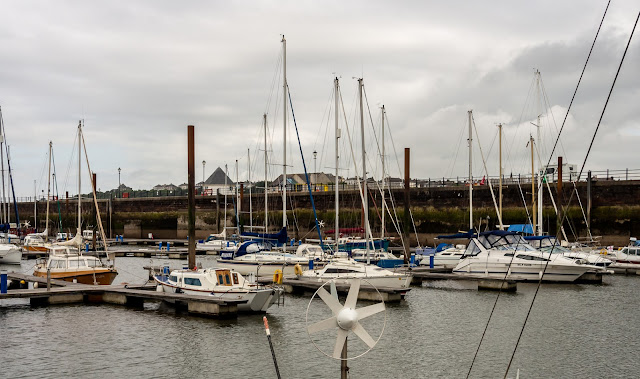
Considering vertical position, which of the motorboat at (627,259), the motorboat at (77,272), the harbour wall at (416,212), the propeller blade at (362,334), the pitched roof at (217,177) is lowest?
the motorboat at (627,259)

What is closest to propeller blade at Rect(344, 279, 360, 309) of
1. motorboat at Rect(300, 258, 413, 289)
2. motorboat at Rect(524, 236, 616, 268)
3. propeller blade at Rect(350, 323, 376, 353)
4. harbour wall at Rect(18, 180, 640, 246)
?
propeller blade at Rect(350, 323, 376, 353)

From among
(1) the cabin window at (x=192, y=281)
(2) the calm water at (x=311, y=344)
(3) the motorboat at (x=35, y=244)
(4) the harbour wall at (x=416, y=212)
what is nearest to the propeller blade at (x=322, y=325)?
Result: (2) the calm water at (x=311, y=344)

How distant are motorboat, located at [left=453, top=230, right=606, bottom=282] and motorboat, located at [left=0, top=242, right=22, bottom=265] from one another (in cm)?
3952

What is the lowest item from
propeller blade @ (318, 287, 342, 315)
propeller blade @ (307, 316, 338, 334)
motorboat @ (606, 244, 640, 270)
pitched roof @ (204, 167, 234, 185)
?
motorboat @ (606, 244, 640, 270)

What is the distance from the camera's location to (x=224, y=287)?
29906 mm

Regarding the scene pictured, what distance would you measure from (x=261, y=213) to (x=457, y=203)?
78.6 feet

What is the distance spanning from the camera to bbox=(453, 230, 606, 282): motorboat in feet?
133

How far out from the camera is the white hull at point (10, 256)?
5978cm

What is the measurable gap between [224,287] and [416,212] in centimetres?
4364

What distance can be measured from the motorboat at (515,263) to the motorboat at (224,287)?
16.0 meters

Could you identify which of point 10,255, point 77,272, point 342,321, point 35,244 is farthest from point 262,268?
point 35,244

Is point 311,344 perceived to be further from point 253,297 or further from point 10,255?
point 10,255

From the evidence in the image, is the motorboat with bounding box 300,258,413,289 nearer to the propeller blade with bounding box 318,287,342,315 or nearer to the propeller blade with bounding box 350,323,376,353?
the propeller blade with bounding box 350,323,376,353

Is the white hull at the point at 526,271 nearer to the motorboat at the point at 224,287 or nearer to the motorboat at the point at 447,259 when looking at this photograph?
the motorboat at the point at 447,259
